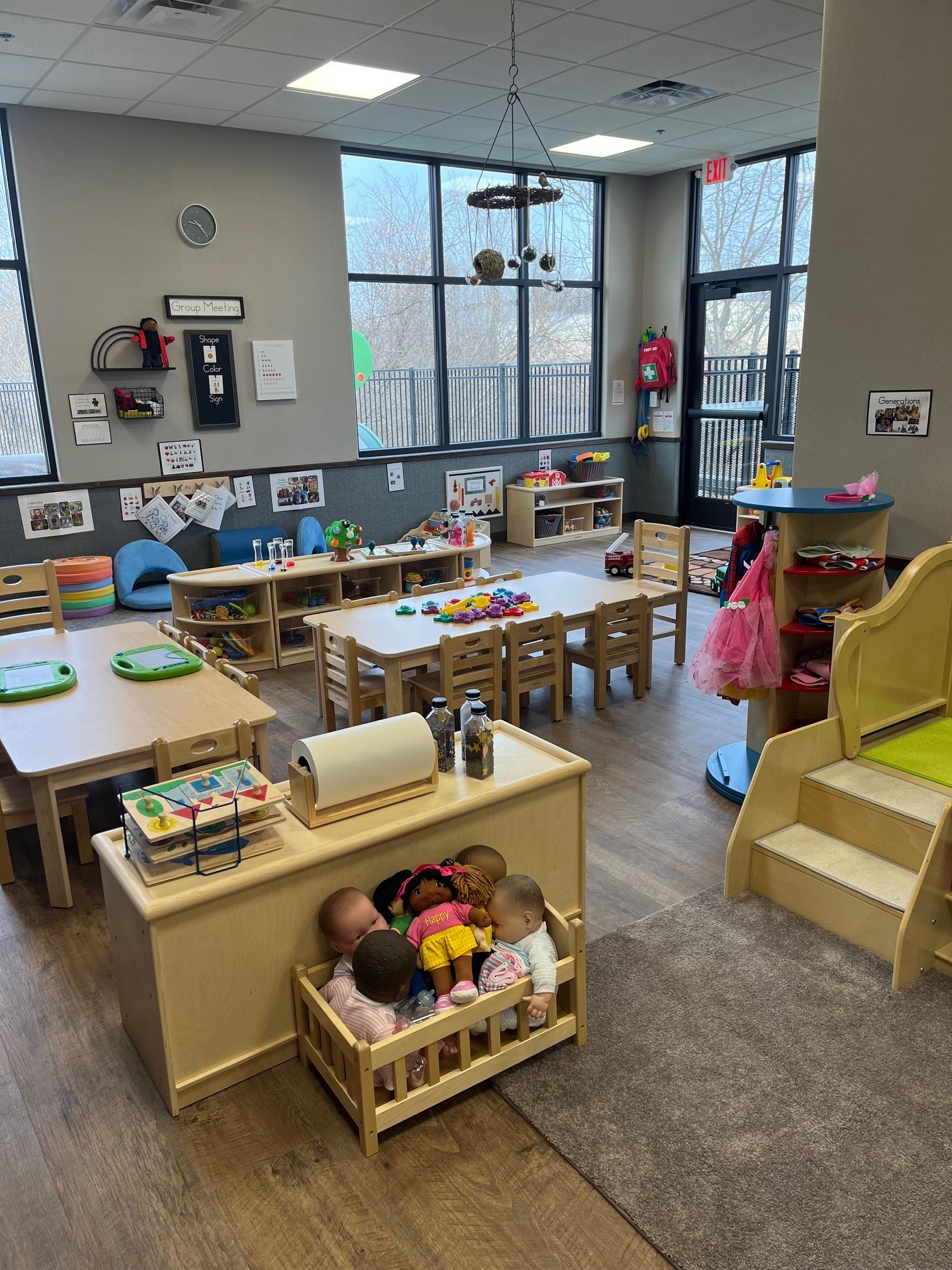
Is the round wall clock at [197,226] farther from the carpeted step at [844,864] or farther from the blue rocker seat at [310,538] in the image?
the carpeted step at [844,864]

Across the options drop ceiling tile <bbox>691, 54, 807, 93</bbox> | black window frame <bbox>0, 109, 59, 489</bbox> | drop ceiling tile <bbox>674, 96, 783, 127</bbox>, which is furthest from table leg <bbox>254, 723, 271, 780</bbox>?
drop ceiling tile <bbox>674, 96, 783, 127</bbox>

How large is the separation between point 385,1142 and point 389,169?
25.8 feet

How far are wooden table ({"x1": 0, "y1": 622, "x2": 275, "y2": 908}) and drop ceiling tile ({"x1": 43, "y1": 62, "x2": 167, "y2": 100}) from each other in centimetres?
378

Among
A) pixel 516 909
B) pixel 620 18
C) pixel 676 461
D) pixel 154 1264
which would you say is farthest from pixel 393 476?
pixel 154 1264

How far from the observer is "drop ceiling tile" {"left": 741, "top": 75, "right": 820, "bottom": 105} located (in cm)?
632

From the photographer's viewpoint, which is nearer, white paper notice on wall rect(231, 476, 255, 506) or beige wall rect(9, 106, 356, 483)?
beige wall rect(9, 106, 356, 483)

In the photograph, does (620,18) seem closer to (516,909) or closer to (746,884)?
(746,884)

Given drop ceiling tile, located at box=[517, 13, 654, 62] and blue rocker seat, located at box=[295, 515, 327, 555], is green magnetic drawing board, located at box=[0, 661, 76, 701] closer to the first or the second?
blue rocker seat, located at box=[295, 515, 327, 555]

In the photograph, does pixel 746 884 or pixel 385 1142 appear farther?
pixel 746 884

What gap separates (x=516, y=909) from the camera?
227 centimetres

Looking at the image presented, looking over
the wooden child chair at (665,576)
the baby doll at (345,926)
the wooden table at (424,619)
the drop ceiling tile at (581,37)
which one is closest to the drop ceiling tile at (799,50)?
the drop ceiling tile at (581,37)

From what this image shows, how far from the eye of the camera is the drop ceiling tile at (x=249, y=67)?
5.37m

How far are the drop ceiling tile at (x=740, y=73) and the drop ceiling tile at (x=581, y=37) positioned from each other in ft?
2.64

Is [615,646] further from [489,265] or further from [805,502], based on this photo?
[489,265]
